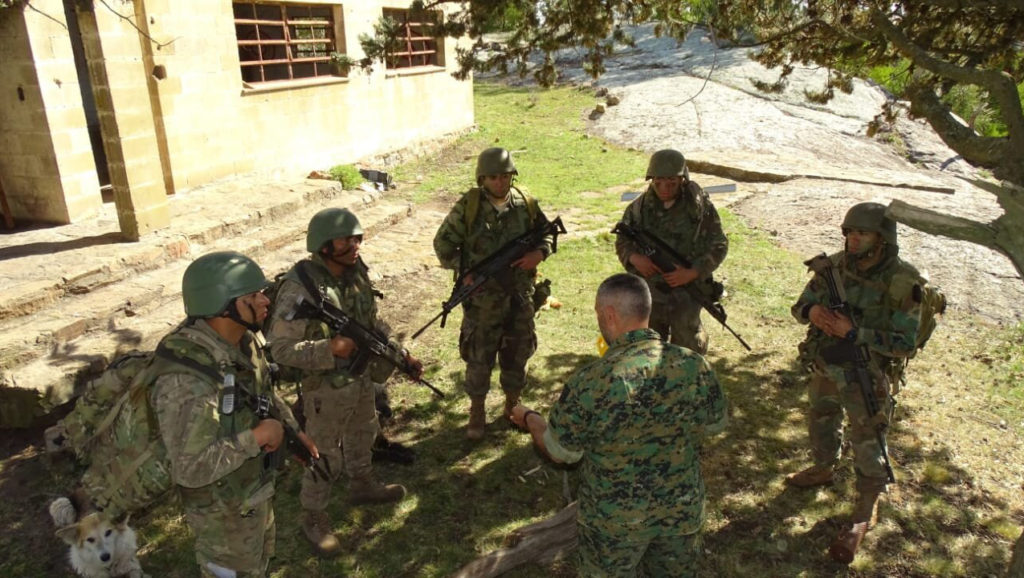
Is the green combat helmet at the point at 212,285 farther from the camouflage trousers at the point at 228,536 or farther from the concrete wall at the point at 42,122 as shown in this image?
the concrete wall at the point at 42,122

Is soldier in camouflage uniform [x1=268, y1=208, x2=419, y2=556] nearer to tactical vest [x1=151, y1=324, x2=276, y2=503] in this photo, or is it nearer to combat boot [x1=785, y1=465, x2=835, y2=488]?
tactical vest [x1=151, y1=324, x2=276, y2=503]

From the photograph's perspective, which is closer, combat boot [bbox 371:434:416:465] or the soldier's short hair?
the soldier's short hair

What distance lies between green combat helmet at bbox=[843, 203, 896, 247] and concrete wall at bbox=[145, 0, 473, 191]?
7433 mm

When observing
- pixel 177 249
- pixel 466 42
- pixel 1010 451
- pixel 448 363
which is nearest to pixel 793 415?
pixel 1010 451

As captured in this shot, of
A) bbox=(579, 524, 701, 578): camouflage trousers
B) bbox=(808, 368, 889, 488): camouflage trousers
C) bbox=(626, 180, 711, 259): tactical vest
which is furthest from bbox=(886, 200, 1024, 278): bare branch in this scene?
bbox=(626, 180, 711, 259): tactical vest

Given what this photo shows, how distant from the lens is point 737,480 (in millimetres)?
4922

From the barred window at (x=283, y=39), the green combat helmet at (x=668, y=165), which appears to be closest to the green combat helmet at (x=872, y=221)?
the green combat helmet at (x=668, y=165)

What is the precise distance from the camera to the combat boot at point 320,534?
416cm

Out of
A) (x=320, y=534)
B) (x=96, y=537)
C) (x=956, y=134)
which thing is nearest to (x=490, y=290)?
(x=320, y=534)

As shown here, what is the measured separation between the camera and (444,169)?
14.9 metres

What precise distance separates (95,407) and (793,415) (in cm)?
532

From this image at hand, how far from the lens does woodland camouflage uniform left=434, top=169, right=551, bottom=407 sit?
5.25 m

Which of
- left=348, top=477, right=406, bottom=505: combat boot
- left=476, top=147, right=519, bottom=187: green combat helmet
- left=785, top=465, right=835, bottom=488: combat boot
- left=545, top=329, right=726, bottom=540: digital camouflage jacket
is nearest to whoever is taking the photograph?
left=545, top=329, right=726, bottom=540: digital camouflage jacket

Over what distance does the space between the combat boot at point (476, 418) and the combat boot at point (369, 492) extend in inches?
36.4
